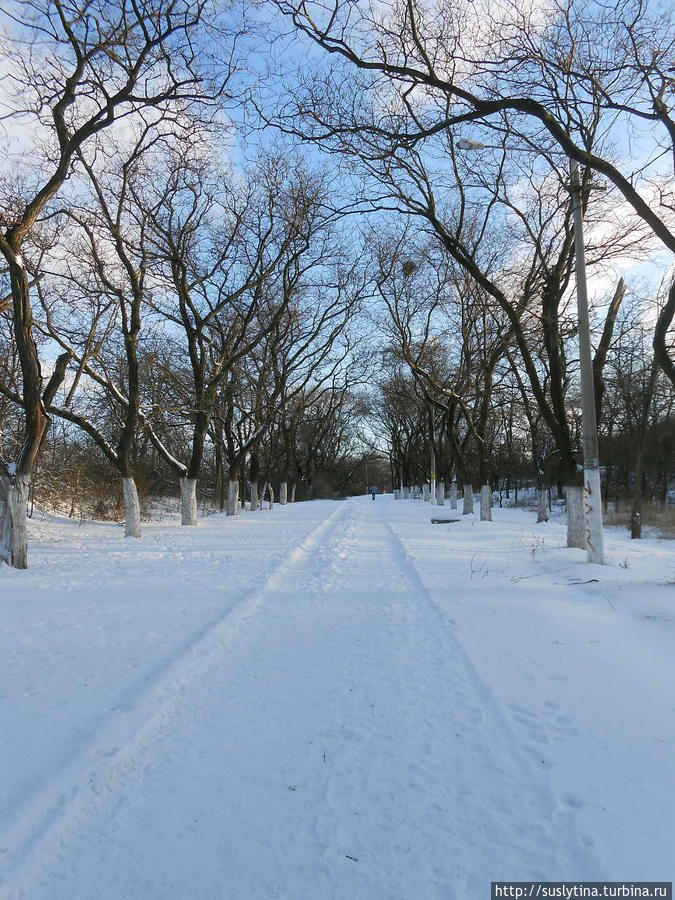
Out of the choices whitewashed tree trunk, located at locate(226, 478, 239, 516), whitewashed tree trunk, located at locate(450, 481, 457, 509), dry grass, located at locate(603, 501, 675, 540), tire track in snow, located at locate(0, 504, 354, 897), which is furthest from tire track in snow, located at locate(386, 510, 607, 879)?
whitewashed tree trunk, located at locate(450, 481, 457, 509)

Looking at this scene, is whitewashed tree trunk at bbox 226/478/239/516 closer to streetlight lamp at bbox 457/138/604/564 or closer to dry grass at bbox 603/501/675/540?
streetlight lamp at bbox 457/138/604/564

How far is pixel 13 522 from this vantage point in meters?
8.74

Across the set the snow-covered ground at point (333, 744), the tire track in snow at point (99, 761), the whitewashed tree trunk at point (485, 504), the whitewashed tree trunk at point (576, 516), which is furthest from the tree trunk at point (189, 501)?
the tire track in snow at point (99, 761)

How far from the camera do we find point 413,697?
364 cm

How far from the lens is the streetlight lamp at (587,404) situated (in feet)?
28.8

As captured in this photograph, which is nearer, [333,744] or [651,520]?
[333,744]

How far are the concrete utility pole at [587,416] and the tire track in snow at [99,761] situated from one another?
6903mm

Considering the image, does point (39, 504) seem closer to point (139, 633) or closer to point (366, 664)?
point (139, 633)

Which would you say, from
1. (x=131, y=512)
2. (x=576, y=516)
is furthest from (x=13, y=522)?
(x=576, y=516)

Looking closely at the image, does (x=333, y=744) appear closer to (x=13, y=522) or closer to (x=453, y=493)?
(x=13, y=522)

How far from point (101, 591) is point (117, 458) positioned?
7.32 metres

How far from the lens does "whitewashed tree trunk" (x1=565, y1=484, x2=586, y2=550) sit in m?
10.6

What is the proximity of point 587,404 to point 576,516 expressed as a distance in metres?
2.86

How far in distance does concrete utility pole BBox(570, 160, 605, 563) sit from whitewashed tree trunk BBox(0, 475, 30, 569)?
33.9 ft
